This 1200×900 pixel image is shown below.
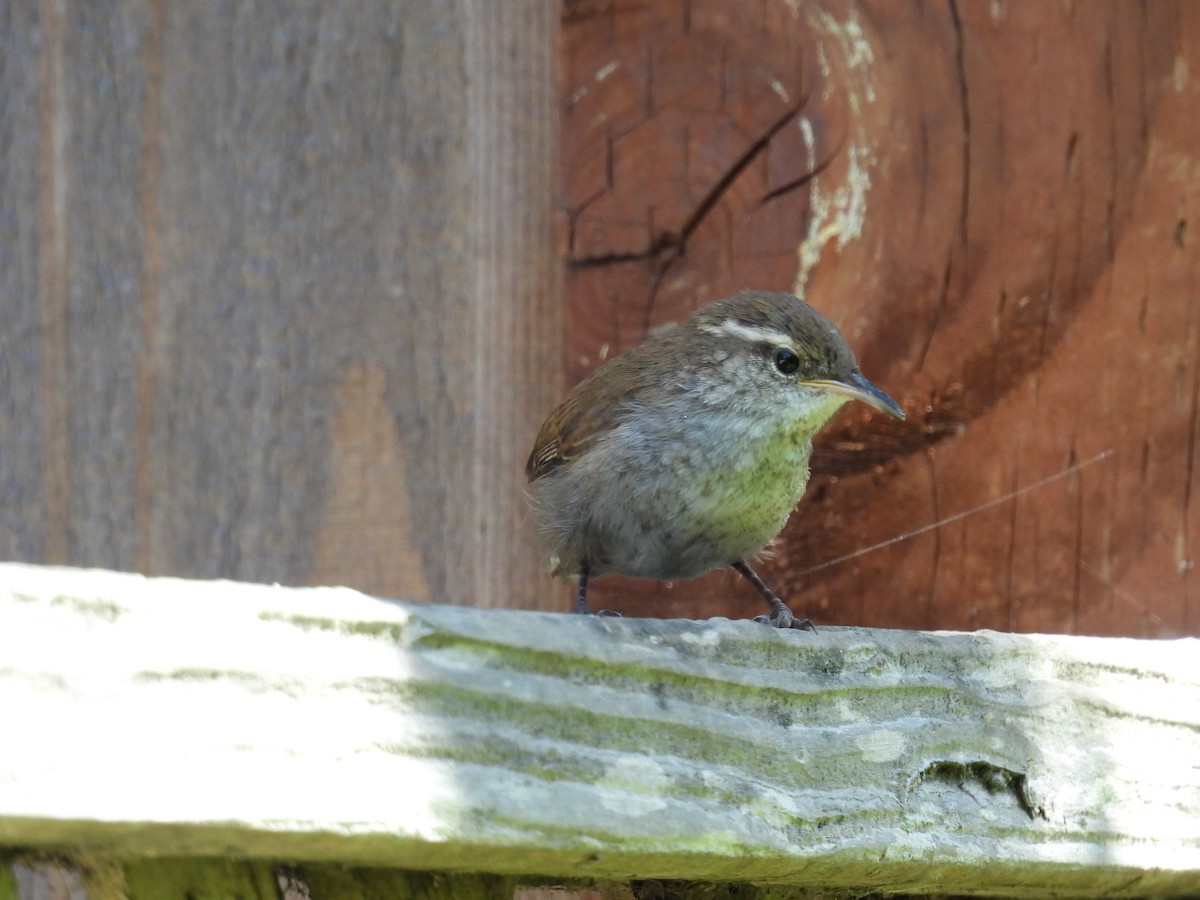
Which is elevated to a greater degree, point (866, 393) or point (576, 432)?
point (866, 393)

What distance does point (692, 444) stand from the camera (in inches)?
136

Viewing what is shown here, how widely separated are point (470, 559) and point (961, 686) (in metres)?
1.00

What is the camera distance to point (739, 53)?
2.83 m

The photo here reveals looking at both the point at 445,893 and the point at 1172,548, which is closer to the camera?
the point at 445,893

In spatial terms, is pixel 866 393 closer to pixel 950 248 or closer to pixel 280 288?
pixel 950 248

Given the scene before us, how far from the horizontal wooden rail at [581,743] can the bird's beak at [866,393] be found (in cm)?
72

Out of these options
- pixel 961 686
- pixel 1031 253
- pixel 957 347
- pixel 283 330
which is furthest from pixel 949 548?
pixel 283 330

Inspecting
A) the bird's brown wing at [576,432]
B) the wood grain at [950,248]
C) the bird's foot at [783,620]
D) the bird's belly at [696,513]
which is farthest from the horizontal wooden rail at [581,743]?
the bird's brown wing at [576,432]

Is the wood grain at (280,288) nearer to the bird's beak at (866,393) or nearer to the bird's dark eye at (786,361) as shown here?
the bird's beak at (866,393)

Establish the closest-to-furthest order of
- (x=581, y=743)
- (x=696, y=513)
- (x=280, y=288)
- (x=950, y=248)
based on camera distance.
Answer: (x=581, y=743), (x=950, y=248), (x=280, y=288), (x=696, y=513)

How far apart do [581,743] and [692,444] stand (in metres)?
1.76

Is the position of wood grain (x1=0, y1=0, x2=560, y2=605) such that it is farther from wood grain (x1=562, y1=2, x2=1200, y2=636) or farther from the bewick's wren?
the bewick's wren

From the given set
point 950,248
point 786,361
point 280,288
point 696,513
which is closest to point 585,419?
point 696,513

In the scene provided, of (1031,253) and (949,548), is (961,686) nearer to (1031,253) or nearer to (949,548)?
(949,548)
